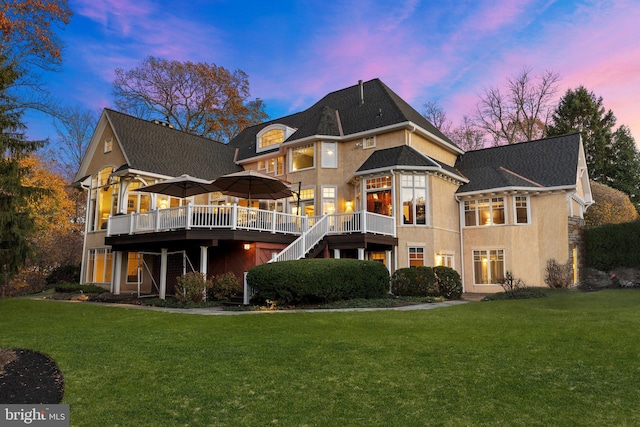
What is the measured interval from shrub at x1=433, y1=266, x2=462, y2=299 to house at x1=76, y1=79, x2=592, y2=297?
2.52 meters

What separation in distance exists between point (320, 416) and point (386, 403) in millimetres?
698

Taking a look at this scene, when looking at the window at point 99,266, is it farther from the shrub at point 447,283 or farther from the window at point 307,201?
the shrub at point 447,283

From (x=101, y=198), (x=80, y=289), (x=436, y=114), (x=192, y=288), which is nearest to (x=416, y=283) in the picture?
(x=192, y=288)

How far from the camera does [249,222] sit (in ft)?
50.0

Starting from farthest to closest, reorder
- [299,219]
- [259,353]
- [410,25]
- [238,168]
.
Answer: [238,168] < [410,25] < [299,219] < [259,353]

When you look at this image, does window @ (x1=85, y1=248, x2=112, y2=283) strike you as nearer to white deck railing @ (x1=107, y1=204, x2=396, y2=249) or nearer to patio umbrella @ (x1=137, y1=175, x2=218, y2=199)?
white deck railing @ (x1=107, y1=204, x2=396, y2=249)

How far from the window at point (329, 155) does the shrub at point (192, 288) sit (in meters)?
9.15

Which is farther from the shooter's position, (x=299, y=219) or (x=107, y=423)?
(x=299, y=219)

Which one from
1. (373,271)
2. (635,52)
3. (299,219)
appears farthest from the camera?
(635,52)

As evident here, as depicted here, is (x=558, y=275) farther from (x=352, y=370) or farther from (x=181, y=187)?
(x=352, y=370)

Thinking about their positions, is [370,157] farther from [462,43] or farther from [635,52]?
[635,52]

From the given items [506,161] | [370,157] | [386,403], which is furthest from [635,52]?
[386,403]

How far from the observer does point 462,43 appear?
19.2 meters

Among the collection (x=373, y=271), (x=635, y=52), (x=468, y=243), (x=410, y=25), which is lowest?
(x=373, y=271)
